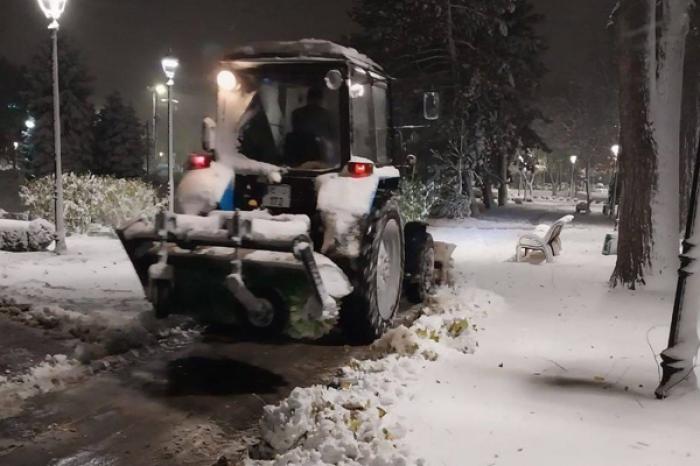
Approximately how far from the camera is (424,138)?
103 ft

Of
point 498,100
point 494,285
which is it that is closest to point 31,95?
point 498,100

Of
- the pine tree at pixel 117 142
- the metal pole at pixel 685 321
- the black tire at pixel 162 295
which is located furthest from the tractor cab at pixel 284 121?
the pine tree at pixel 117 142

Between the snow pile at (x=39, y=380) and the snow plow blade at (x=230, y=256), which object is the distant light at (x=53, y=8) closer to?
the snow plow blade at (x=230, y=256)

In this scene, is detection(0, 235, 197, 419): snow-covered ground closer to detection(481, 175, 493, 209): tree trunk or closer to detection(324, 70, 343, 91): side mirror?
detection(324, 70, 343, 91): side mirror

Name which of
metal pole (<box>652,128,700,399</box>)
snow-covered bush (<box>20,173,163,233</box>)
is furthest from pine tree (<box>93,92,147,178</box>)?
metal pole (<box>652,128,700,399</box>)

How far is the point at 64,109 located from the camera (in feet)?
132

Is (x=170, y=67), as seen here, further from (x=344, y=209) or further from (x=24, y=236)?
(x=344, y=209)

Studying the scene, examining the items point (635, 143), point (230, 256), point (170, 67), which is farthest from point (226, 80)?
point (170, 67)

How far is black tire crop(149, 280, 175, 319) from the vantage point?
20.6ft

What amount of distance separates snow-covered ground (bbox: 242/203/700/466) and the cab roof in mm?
2888

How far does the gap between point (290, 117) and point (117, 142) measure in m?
38.5

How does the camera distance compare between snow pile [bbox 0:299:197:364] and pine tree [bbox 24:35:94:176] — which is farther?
pine tree [bbox 24:35:94:176]

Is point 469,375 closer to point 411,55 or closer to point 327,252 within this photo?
point 327,252

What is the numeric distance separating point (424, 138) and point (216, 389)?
26867mm
